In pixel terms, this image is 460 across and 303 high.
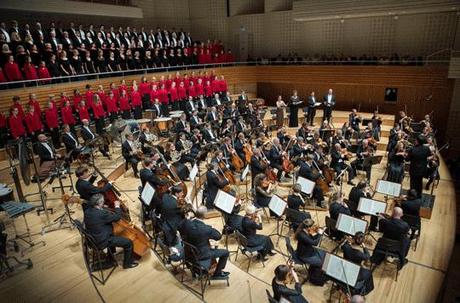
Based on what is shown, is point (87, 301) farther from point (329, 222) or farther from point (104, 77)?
point (104, 77)

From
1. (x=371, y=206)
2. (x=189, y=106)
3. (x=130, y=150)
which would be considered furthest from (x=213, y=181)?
(x=189, y=106)

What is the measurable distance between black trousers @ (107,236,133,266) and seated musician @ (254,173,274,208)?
131 inches

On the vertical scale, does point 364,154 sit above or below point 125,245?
below

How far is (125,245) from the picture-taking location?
523 centimetres

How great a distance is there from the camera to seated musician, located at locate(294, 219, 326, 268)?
5.71 meters

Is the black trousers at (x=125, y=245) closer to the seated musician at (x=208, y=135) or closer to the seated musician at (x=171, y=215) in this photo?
the seated musician at (x=171, y=215)

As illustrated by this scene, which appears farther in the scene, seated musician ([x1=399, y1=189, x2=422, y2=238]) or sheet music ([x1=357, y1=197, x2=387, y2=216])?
seated musician ([x1=399, y1=189, x2=422, y2=238])

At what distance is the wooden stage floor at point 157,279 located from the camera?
191 inches

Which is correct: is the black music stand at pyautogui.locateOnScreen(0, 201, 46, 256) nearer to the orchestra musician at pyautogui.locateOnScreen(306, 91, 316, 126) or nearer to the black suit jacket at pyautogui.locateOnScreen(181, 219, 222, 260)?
the black suit jacket at pyautogui.locateOnScreen(181, 219, 222, 260)

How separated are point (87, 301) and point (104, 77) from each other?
1027cm

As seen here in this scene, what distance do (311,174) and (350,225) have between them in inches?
109

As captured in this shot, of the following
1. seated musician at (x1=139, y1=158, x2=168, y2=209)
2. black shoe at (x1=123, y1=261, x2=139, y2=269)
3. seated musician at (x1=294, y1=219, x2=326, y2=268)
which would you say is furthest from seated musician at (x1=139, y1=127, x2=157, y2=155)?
seated musician at (x1=294, y1=219, x2=326, y2=268)

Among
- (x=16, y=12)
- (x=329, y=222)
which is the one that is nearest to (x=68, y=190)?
(x=329, y=222)

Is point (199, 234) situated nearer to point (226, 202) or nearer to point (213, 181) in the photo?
point (226, 202)
